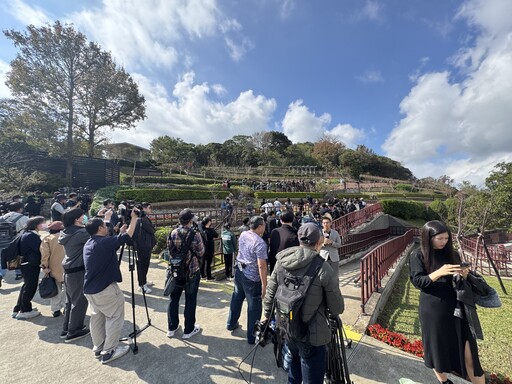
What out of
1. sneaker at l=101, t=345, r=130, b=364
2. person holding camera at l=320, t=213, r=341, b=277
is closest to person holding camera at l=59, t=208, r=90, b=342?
sneaker at l=101, t=345, r=130, b=364

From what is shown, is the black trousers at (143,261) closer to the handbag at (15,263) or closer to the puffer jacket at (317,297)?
the handbag at (15,263)

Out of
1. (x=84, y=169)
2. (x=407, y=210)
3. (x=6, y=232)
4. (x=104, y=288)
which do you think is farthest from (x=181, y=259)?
(x=407, y=210)

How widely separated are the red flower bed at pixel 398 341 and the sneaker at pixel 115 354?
3.47m

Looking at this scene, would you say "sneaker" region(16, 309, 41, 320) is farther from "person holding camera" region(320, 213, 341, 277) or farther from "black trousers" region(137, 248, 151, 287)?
"person holding camera" region(320, 213, 341, 277)

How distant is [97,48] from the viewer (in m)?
21.5

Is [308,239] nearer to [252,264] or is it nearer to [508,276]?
[252,264]

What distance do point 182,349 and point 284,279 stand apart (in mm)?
2210

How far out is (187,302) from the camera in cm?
319

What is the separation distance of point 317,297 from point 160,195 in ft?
54.2

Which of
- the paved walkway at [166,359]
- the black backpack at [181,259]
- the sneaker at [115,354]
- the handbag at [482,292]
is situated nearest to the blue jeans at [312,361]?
the paved walkway at [166,359]

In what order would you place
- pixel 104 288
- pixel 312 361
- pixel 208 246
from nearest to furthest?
1. pixel 312 361
2. pixel 104 288
3. pixel 208 246

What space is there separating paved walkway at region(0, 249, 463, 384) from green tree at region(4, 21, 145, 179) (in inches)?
839

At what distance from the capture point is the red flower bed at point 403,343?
256cm

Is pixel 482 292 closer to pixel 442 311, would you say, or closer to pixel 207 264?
pixel 442 311
